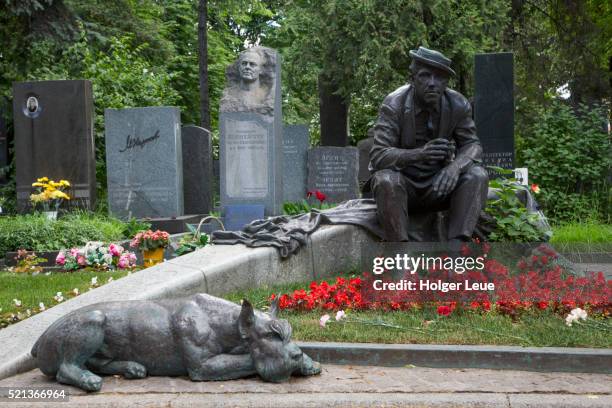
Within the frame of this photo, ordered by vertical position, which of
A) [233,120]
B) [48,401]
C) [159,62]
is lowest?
[48,401]

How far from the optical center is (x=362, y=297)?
5941 mm

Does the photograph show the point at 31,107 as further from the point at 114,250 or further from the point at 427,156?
the point at 427,156

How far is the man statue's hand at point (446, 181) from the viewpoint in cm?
692

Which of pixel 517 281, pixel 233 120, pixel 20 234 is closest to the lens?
pixel 517 281

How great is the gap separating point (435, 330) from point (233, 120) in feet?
29.9

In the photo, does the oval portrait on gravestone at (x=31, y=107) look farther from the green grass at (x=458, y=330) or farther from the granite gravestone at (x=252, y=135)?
the green grass at (x=458, y=330)

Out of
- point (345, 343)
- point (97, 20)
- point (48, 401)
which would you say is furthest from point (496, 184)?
point (97, 20)

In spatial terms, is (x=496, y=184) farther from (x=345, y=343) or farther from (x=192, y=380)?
(x=192, y=380)

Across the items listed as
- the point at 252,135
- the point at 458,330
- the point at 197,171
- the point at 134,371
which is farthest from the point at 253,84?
the point at 134,371

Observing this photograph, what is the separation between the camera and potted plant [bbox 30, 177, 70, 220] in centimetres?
1335

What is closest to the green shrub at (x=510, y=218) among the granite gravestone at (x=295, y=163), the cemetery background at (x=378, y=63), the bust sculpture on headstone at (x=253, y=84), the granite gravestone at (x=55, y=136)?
the bust sculpture on headstone at (x=253, y=84)

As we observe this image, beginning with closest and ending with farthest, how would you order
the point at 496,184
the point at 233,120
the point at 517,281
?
the point at 517,281
the point at 496,184
the point at 233,120

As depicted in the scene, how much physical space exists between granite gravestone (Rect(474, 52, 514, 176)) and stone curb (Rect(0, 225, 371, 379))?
7.74m

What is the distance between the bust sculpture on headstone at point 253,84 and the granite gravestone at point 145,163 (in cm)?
138
